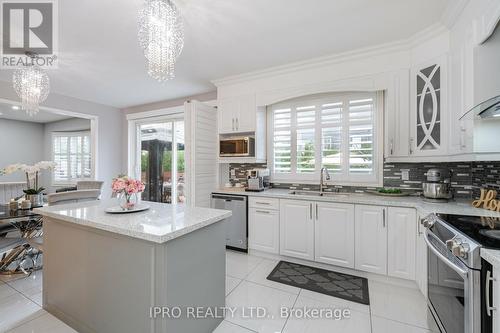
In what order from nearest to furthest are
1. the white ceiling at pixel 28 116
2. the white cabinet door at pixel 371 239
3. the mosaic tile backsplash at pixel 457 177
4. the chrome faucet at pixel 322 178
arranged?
the mosaic tile backsplash at pixel 457 177
the white cabinet door at pixel 371 239
the chrome faucet at pixel 322 178
the white ceiling at pixel 28 116

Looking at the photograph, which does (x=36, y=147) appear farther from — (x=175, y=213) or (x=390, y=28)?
(x=390, y=28)

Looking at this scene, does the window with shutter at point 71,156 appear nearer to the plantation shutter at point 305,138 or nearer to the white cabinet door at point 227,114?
the white cabinet door at point 227,114

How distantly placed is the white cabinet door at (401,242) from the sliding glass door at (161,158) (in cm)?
376

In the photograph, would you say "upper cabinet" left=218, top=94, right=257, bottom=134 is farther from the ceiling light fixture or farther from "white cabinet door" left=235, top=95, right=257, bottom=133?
the ceiling light fixture

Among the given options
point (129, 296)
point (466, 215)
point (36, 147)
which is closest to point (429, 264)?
point (466, 215)

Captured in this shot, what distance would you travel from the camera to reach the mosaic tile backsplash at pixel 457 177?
208cm

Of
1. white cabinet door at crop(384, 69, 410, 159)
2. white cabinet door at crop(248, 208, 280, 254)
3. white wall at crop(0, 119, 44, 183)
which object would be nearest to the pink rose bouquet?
white cabinet door at crop(248, 208, 280, 254)

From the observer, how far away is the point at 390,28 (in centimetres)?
221

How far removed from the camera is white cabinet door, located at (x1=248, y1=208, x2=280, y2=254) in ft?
9.36

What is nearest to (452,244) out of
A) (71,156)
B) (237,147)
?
(237,147)

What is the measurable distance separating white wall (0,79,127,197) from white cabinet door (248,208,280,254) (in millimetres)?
3727

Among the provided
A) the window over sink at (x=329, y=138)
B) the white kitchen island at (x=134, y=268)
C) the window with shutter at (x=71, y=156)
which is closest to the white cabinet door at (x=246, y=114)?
the window over sink at (x=329, y=138)

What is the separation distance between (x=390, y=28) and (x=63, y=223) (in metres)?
3.56

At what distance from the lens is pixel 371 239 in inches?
91.8
